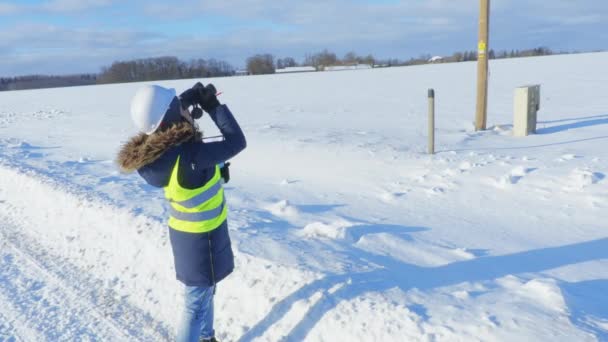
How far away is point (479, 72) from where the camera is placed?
9.56 meters

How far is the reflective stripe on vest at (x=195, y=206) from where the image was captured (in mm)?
2725

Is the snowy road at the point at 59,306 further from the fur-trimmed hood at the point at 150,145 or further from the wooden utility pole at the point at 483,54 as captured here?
the wooden utility pole at the point at 483,54

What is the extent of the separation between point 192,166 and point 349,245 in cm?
209

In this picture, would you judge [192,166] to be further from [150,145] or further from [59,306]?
[59,306]

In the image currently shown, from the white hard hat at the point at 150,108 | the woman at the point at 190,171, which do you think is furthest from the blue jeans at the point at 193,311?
the white hard hat at the point at 150,108

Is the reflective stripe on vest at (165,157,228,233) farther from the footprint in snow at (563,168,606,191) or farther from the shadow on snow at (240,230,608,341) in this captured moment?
the footprint in snow at (563,168,606,191)

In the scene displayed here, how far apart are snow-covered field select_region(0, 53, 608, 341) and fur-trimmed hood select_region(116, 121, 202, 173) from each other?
1.52 meters

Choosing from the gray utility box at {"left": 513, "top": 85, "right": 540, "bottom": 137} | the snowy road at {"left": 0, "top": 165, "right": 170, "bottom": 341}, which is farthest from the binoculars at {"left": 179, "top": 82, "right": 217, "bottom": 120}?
the gray utility box at {"left": 513, "top": 85, "right": 540, "bottom": 137}

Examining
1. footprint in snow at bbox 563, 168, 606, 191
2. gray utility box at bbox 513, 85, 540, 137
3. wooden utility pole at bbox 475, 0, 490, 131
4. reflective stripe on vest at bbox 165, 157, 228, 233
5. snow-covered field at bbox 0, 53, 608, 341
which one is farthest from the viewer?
wooden utility pole at bbox 475, 0, 490, 131

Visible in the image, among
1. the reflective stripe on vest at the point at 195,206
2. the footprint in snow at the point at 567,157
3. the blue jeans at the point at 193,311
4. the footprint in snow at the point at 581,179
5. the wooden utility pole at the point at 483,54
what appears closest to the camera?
the reflective stripe on vest at the point at 195,206

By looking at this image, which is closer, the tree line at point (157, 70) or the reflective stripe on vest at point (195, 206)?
the reflective stripe on vest at point (195, 206)

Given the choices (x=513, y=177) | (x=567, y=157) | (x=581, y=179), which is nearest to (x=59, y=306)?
(x=513, y=177)

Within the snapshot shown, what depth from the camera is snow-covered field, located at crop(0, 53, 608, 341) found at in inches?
123

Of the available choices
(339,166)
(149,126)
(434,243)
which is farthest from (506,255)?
(339,166)
